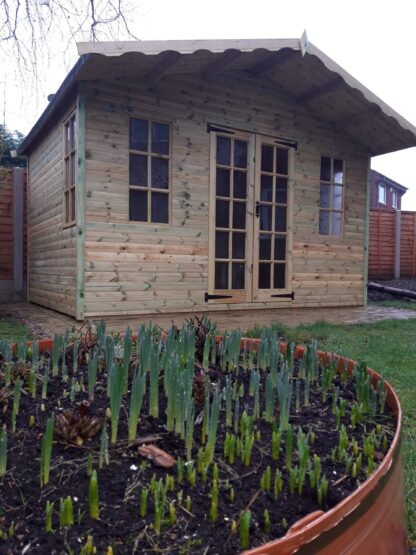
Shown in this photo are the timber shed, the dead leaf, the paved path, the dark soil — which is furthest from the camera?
the timber shed

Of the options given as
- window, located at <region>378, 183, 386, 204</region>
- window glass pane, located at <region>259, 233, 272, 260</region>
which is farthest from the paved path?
window, located at <region>378, 183, 386, 204</region>

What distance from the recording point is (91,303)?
4.33m

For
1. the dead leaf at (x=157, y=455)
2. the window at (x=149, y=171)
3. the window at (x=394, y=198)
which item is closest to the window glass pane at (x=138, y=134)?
the window at (x=149, y=171)

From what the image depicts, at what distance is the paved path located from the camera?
13.6 ft

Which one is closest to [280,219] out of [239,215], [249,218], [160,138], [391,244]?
[249,218]

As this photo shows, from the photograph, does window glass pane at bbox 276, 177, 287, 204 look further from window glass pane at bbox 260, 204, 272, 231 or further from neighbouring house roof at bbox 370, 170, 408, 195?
neighbouring house roof at bbox 370, 170, 408, 195

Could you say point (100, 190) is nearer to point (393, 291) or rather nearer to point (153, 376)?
point (153, 376)

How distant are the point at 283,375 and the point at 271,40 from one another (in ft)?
13.8

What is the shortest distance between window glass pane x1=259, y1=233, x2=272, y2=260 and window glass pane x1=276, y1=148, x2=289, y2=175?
2.81 ft

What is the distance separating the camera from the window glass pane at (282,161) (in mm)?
5625

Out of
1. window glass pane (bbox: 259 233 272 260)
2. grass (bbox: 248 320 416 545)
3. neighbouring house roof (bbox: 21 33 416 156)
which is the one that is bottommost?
grass (bbox: 248 320 416 545)

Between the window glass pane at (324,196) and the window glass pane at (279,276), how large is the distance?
108 cm

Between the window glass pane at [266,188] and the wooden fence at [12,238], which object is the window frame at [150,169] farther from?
the wooden fence at [12,238]

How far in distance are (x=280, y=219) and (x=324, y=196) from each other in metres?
0.86
